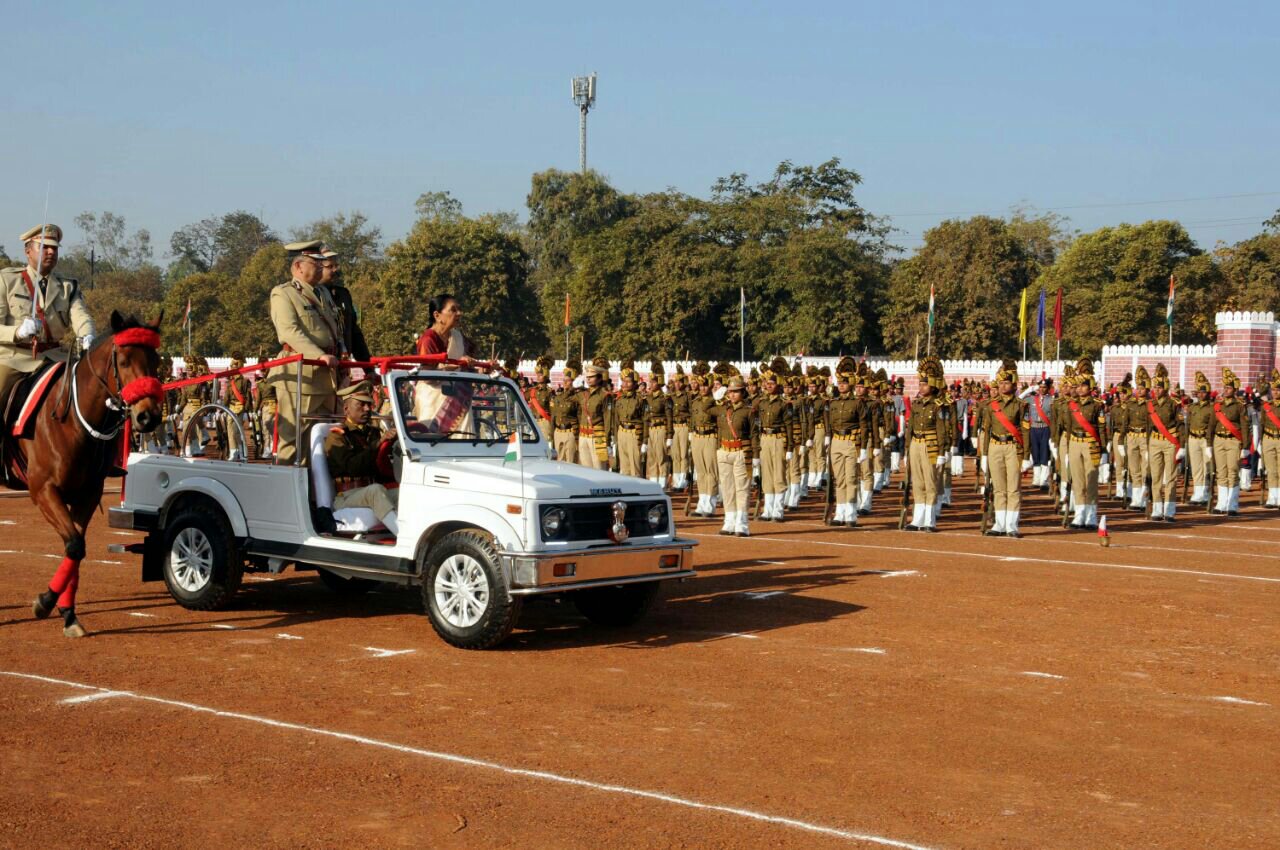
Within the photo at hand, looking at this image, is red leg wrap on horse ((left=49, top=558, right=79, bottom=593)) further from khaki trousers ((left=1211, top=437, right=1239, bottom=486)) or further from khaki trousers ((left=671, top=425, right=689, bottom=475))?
khaki trousers ((left=1211, top=437, right=1239, bottom=486))

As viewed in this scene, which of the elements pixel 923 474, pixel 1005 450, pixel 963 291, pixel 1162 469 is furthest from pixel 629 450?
pixel 963 291

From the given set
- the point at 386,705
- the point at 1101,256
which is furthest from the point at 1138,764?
the point at 1101,256

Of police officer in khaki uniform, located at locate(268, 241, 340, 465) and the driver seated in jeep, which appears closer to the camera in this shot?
the driver seated in jeep

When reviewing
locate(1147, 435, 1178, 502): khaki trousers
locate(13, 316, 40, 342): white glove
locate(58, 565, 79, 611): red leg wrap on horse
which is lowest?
locate(58, 565, 79, 611): red leg wrap on horse

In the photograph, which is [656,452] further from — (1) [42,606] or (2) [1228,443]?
(1) [42,606]

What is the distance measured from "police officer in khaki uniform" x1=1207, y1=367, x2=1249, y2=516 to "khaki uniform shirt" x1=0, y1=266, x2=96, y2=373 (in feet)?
63.9

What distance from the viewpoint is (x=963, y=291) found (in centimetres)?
5944

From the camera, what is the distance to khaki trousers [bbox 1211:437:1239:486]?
2345cm

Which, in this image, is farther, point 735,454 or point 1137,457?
point 1137,457

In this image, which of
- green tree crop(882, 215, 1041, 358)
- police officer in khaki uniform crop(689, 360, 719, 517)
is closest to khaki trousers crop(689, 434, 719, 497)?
police officer in khaki uniform crop(689, 360, 719, 517)

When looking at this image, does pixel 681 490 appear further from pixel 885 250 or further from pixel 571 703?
pixel 885 250

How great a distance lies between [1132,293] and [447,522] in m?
55.0

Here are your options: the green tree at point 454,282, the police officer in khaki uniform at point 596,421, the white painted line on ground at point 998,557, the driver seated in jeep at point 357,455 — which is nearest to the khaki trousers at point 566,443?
the police officer in khaki uniform at point 596,421

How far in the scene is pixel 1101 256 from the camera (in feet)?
206
